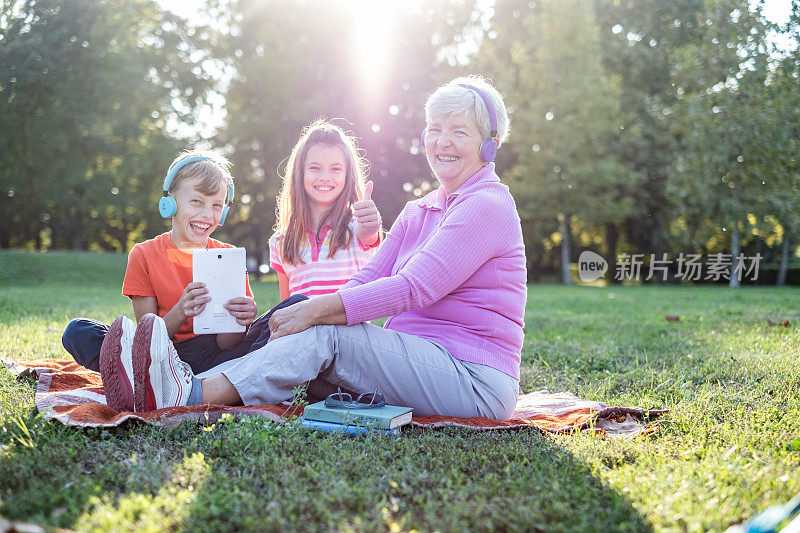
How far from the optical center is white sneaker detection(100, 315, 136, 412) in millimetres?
2777

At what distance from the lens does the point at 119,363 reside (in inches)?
111

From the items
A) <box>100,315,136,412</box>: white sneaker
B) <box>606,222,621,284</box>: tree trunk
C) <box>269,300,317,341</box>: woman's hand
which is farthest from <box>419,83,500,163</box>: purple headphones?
<box>606,222,621,284</box>: tree trunk

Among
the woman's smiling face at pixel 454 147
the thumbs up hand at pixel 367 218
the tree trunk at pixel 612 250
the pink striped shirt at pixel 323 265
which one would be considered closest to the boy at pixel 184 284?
the pink striped shirt at pixel 323 265

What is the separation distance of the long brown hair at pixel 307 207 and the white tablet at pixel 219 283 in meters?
1.02

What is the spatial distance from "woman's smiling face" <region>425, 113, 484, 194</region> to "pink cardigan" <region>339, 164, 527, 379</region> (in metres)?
0.07

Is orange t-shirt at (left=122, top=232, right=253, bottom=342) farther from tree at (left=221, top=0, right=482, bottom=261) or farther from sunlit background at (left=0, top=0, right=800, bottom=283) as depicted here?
tree at (left=221, top=0, right=482, bottom=261)

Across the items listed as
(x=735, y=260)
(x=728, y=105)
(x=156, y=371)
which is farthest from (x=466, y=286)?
(x=735, y=260)

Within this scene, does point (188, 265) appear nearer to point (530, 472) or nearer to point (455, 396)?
point (455, 396)

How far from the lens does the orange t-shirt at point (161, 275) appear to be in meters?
3.72

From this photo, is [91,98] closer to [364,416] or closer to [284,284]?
[284,284]

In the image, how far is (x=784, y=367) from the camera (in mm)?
4395

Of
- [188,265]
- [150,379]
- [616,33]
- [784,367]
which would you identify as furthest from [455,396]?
[616,33]

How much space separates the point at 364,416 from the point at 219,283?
1.10 meters

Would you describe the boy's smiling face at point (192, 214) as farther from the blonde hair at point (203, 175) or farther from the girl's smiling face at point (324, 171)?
the girl's smiling face at point (324, 171)
